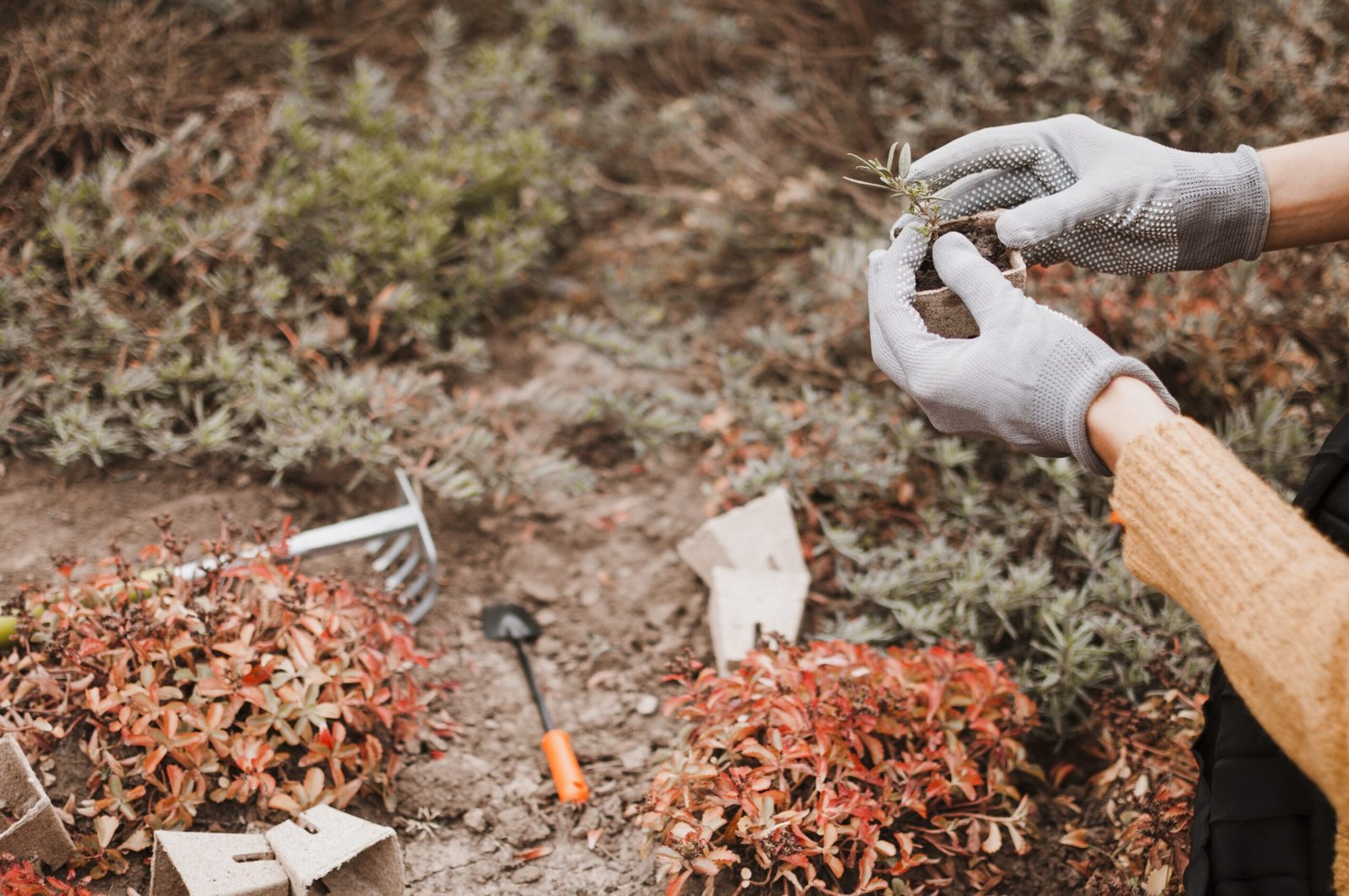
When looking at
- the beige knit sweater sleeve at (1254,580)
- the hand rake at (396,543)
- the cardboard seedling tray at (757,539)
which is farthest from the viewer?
the cardboard seedling tray at (757,539)

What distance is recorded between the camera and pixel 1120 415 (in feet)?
4.31

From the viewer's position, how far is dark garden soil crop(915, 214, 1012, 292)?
65.5 inches

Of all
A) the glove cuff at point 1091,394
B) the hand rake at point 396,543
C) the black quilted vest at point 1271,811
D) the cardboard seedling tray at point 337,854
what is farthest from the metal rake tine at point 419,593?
the black quilted vest at point 1271,811

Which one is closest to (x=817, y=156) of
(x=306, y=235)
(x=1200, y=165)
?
(x=306, y=235)

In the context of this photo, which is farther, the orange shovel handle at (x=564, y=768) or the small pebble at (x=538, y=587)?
the small pebble at (x=538, y=587)

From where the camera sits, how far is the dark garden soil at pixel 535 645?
1993mm

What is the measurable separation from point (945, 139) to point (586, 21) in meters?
1.98

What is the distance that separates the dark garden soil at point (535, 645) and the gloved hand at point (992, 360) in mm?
1126

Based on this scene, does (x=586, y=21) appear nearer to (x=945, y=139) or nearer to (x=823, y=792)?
(x=945, y=139)

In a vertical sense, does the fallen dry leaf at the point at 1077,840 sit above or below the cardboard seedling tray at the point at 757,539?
below

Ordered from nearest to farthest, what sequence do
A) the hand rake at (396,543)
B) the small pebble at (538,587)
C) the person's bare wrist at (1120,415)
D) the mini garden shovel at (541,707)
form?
the person's bare wrist at (1120,415), the mini garden shovel at (541,707), the hand rake at (396,543), the small pebble at (538,587)

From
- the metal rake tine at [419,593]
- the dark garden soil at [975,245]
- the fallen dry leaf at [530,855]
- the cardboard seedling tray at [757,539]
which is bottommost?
the fallen dry leaf at [530,855]

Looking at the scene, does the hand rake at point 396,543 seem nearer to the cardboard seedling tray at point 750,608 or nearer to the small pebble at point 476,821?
the small pebble at point 476,821

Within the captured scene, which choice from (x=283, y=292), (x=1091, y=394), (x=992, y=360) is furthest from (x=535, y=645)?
(x=1091, y=394)
